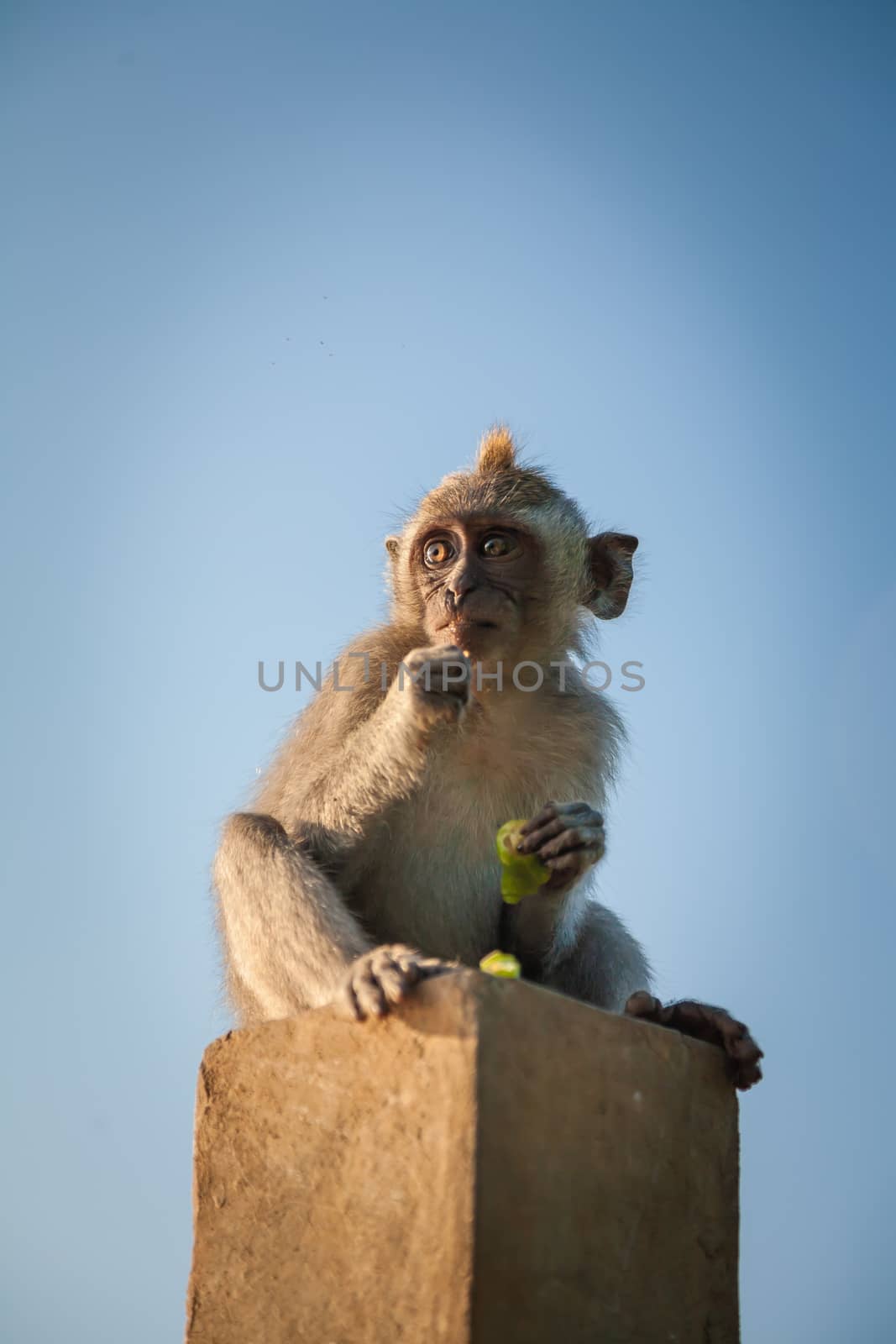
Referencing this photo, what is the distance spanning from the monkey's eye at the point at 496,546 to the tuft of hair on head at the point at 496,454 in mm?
792

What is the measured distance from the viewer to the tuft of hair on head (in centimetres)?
793

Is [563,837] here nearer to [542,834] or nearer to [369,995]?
[542,834]

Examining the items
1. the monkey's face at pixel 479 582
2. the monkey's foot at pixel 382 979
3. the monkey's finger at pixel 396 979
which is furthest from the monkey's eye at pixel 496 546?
the monkey's finger at pixel 396 979

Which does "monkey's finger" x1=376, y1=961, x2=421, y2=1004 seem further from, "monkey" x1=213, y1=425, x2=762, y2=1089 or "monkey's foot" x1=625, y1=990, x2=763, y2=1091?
"monkey's foot" x1=625, y1=990, x2=763, y2=1091

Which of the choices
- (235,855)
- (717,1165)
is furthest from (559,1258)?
(235,855)

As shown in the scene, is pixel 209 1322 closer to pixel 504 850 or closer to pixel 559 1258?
pixel 559 1258

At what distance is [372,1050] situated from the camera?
4.50m

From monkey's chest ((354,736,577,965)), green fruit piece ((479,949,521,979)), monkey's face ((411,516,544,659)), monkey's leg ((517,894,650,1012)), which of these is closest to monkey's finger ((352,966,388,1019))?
green fruit piece ((479,949,521,979))

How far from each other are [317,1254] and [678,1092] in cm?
145

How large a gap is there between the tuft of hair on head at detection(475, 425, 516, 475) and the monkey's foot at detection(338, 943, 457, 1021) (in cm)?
388

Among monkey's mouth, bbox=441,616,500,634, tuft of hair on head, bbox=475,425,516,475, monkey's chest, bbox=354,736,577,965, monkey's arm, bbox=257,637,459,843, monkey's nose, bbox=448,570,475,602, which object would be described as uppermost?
tuft of hair on head, bbox=475,425,516,475

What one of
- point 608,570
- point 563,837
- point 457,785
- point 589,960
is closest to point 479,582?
point 457,785

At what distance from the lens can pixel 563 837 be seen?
5.48 metres

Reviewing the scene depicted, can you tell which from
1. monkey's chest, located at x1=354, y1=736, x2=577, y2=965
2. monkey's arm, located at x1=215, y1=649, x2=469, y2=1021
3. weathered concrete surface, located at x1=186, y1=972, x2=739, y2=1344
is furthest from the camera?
monkey's chest, located at x1=354, y1=736, x2=577, y2=965
